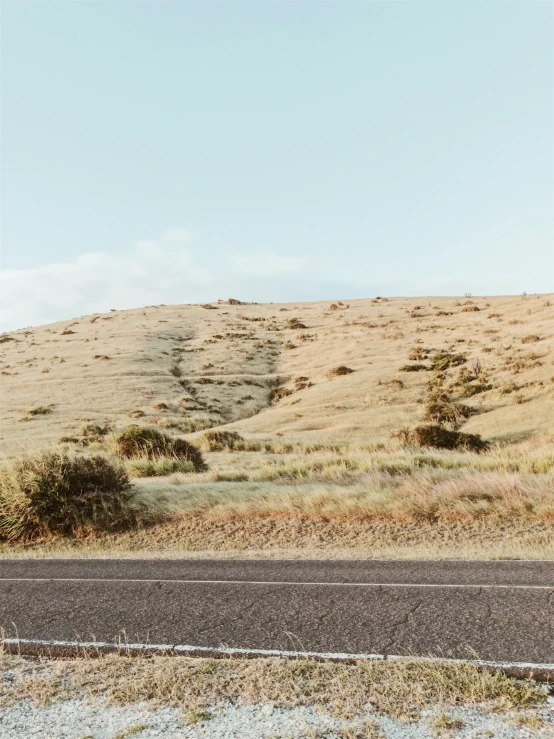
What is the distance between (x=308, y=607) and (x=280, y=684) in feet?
7.95

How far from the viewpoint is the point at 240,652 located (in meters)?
6.93

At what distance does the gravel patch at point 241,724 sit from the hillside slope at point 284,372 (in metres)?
24.7

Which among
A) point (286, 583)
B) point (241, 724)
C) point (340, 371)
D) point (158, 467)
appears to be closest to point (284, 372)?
point (340, 371)

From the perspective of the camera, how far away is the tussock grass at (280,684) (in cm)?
564

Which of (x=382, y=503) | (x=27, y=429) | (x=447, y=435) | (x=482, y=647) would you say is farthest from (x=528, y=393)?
(x=482, y=647)

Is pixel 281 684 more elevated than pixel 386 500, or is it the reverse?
pixel 281 684

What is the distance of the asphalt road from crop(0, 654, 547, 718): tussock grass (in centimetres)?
60

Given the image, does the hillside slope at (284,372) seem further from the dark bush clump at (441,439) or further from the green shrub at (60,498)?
the green shrub at (60,498)

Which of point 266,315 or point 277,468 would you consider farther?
point 266,315

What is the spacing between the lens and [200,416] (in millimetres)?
44969

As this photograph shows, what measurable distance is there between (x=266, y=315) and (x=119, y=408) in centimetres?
5292

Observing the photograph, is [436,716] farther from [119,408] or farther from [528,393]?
[119,408]

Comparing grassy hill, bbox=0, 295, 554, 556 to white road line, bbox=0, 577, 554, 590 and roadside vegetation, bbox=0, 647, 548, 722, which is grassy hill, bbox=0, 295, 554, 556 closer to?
white road line, bbox=0, 577, 554, 590

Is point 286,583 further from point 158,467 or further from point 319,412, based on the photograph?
point 319,412
